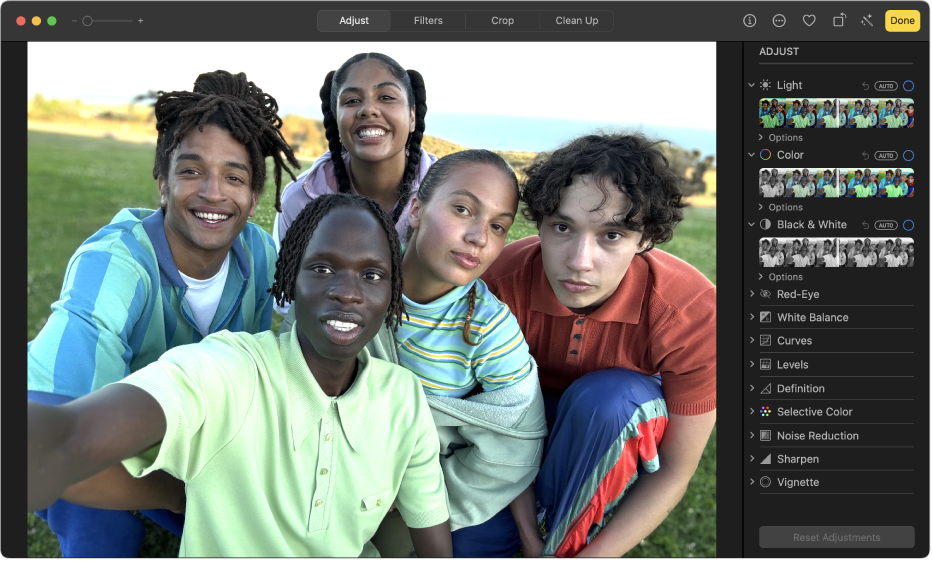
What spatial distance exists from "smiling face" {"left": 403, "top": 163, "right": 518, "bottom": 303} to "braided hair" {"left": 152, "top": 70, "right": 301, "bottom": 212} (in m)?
0.56

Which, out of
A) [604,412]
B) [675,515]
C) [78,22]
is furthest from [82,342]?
[675,515]

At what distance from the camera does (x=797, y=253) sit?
6.70 feet

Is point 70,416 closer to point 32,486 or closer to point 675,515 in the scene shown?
point 32,486

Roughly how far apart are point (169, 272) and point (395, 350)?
2.54 feet

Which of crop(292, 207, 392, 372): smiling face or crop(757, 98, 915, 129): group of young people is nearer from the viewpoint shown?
crop(292, 207, 392, 372): smiling face

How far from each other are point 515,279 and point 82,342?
4.56ft

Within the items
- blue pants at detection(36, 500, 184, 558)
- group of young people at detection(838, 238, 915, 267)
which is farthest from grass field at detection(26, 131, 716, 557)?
group of young people at detection(838, 238, 915, 267)

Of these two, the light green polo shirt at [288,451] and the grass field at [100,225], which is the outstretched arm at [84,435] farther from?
the grass field at [100,225]

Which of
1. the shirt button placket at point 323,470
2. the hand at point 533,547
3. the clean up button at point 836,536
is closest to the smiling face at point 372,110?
the shirt button placket at point 323,470

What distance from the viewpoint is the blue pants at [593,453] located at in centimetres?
233

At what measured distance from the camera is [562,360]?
2.61 m

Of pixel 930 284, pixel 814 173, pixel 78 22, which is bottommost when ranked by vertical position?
pixel 930 284

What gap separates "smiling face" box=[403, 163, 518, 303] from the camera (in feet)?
7.46

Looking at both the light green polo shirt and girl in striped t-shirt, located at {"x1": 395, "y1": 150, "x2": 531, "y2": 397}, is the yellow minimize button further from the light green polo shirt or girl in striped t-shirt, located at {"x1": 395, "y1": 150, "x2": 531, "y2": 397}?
the light green polo shirt
